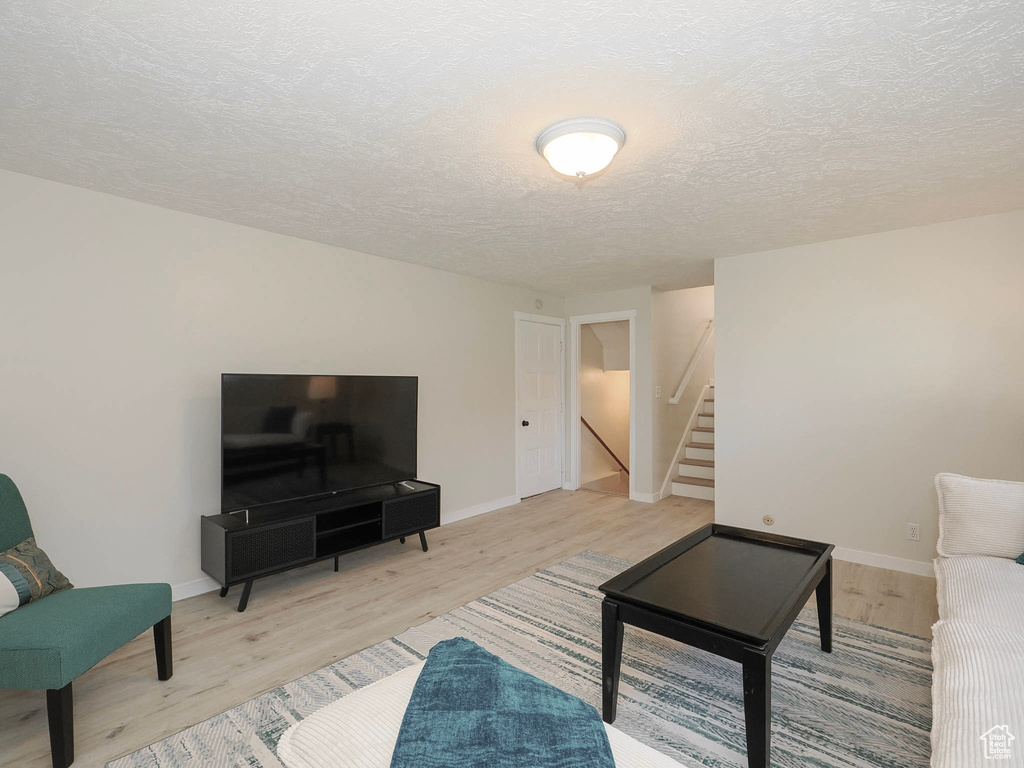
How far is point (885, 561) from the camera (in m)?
3.69

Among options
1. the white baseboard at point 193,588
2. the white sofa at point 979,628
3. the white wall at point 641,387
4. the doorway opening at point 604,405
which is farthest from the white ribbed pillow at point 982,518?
the white baseboard at point 193,588

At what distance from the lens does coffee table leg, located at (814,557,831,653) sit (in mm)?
2432

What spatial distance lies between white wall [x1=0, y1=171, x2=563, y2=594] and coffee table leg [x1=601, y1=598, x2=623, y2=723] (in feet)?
9.00

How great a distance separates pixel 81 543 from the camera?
110 inches

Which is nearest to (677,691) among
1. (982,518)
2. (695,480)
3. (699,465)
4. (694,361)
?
(982,518)

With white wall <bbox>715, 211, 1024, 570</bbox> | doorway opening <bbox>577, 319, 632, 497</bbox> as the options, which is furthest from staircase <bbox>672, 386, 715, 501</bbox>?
white wall <bbox>715, 211, 1024, 570</bbox>

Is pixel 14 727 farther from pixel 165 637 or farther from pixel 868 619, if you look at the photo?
pixel 868 619

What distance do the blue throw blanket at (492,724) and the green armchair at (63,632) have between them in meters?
1.40

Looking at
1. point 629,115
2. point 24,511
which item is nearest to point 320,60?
point 629,115

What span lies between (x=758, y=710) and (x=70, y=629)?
7.92ft

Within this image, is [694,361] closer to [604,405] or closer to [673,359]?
[673,359]

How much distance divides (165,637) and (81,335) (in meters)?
1.73

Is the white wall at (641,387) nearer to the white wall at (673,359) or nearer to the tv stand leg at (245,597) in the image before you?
the white wall at (673,359)

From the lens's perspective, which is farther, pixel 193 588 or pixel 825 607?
pixel 193 588
